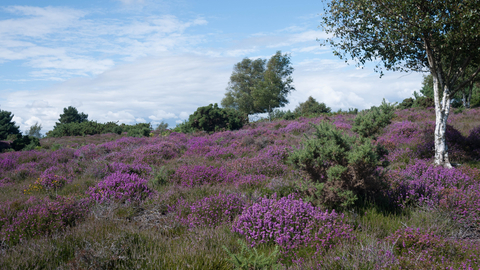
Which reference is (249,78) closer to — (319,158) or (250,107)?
(250,107)

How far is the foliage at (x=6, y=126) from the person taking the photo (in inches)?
901

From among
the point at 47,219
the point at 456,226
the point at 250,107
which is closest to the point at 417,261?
the point at 456,226

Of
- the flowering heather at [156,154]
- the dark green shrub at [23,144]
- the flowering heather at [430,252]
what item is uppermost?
the dark green shrub at [23,144]

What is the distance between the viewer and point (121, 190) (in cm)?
652

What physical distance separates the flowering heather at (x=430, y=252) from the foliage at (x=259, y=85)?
1460 inches

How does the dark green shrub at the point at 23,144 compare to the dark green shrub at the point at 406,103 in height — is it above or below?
below

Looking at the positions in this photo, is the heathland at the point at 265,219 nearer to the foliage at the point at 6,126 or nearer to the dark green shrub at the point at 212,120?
the dark green shrub at the point at 212,120

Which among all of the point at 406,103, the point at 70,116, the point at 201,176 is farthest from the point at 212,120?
the point at 70,116

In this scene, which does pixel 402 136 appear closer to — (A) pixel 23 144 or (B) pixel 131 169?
(B) pixel 131 169

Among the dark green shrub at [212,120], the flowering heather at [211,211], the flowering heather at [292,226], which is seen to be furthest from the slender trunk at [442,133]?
the dark green shrub at [212,120]

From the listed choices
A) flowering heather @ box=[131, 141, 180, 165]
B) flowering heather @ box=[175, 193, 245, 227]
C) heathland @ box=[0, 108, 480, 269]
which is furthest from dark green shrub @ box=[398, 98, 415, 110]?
flowering heather @ box=[175, 193, 245, 227]

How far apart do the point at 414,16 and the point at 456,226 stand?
6.47m

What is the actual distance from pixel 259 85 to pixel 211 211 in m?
39.5

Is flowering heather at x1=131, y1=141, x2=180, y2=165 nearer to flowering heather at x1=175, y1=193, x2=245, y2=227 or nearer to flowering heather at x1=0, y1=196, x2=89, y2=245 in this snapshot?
flowering heather at x1=0, y1=196, x2=89, y2=245
